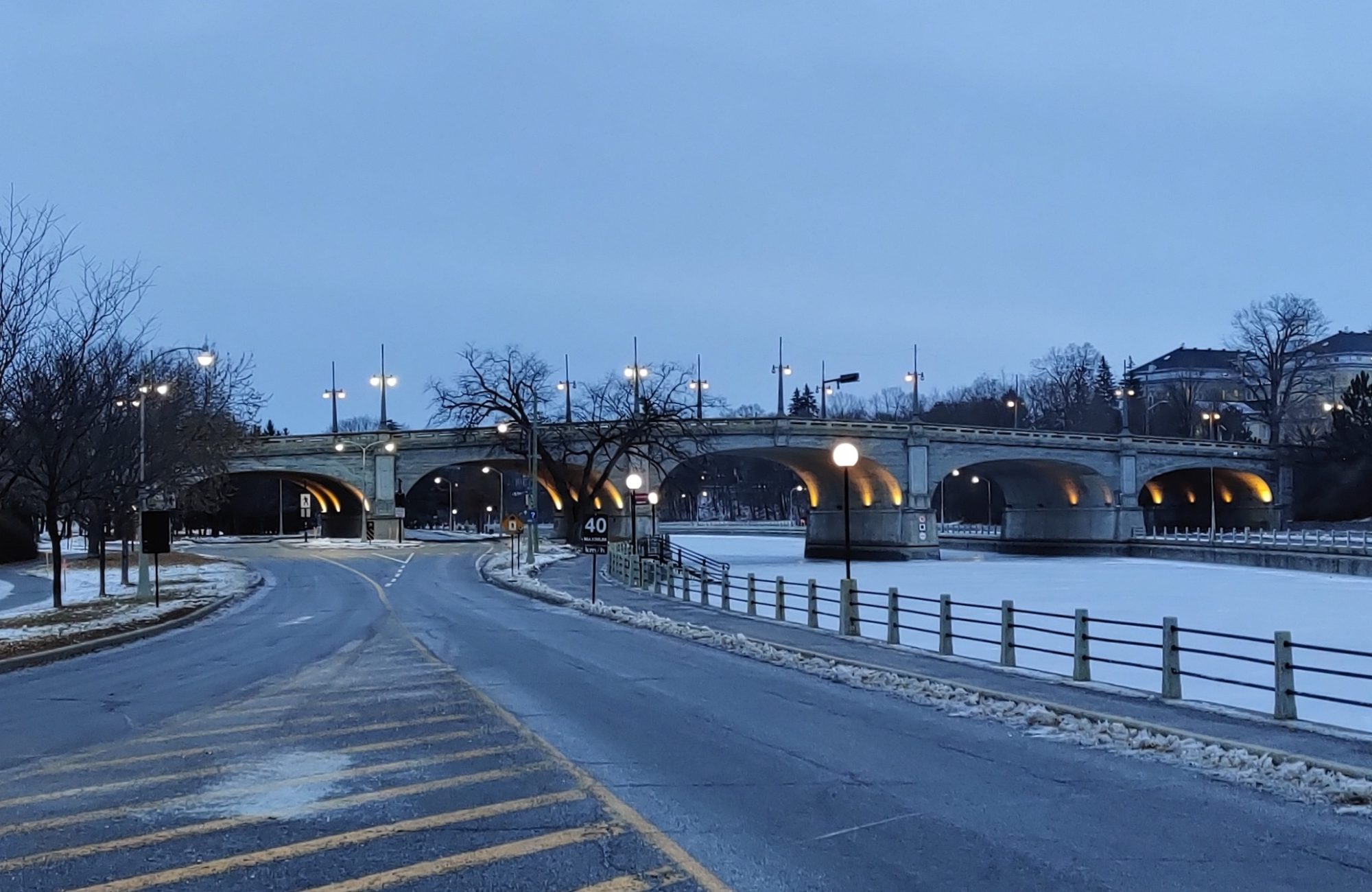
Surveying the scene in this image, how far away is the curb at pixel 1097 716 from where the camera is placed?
31.7 feet

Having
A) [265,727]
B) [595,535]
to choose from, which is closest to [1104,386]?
[595,535]

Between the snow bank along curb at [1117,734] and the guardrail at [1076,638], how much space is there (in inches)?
61.7

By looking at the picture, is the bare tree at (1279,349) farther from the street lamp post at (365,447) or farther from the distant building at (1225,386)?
the street lamp post at (365,447)

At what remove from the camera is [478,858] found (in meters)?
7.05

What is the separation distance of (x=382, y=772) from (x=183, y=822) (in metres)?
1.86

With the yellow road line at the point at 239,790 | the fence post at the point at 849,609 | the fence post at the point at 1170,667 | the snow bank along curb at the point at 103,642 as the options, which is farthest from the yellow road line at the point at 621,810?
the snow bank along curb at the point at 103,642

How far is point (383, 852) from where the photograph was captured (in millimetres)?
7168

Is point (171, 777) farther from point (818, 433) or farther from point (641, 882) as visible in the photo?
point (818, 433)

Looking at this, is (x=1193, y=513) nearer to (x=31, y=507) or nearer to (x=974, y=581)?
(x=974, y=581)

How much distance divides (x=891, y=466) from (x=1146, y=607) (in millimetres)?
48610

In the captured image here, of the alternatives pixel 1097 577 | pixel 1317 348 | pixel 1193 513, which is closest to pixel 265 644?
pixel 1097 577

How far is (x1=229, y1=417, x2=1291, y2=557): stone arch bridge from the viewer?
8331 centimetres

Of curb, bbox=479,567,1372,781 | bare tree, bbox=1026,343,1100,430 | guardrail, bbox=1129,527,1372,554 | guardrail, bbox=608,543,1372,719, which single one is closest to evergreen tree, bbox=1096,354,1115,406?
bare tree, bbox=1026,343,1100,430

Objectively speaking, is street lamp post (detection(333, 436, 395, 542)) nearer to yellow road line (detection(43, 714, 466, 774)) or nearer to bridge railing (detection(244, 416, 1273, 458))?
bridge railing (detection(244, 416, 1273, 458))
